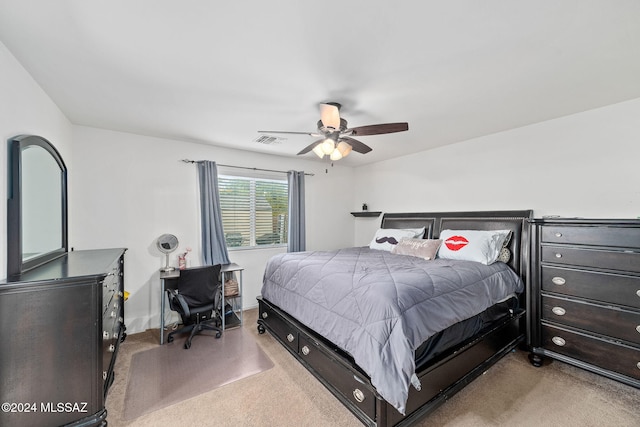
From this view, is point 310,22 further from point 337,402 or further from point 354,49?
Result: point 337,402

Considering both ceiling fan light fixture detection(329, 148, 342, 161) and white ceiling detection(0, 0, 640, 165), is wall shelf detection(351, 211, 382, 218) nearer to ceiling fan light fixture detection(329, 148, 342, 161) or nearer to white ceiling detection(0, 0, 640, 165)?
white ceiling detection(0, 0, 640, 165)

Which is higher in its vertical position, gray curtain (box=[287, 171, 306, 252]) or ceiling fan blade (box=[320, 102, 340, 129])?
ceiling fan blade (box=[320, 102, 340, 129])

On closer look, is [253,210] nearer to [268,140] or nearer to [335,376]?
Answer: [268,140]

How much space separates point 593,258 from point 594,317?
1.68 ft

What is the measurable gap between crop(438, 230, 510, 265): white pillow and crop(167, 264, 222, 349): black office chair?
9.01 ft

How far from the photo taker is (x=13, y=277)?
5.10ft

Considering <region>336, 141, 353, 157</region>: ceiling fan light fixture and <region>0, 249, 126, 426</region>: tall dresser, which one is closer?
<region>0, 249, 126, 426</region>: tall dresser

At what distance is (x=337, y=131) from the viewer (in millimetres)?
2518

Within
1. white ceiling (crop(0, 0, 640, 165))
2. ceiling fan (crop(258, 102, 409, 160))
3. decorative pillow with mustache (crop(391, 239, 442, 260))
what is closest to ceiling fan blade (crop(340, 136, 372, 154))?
ceiling fan (crop(258, 102, 409, 160))

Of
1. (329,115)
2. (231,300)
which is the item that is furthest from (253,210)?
(329,115)

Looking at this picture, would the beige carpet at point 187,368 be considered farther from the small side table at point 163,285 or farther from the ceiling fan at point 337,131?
the ceiling fan at point 337,131

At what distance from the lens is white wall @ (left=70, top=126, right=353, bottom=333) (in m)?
3.07

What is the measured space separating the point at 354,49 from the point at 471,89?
120 cm

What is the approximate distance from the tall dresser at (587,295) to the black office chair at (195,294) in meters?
3.41
